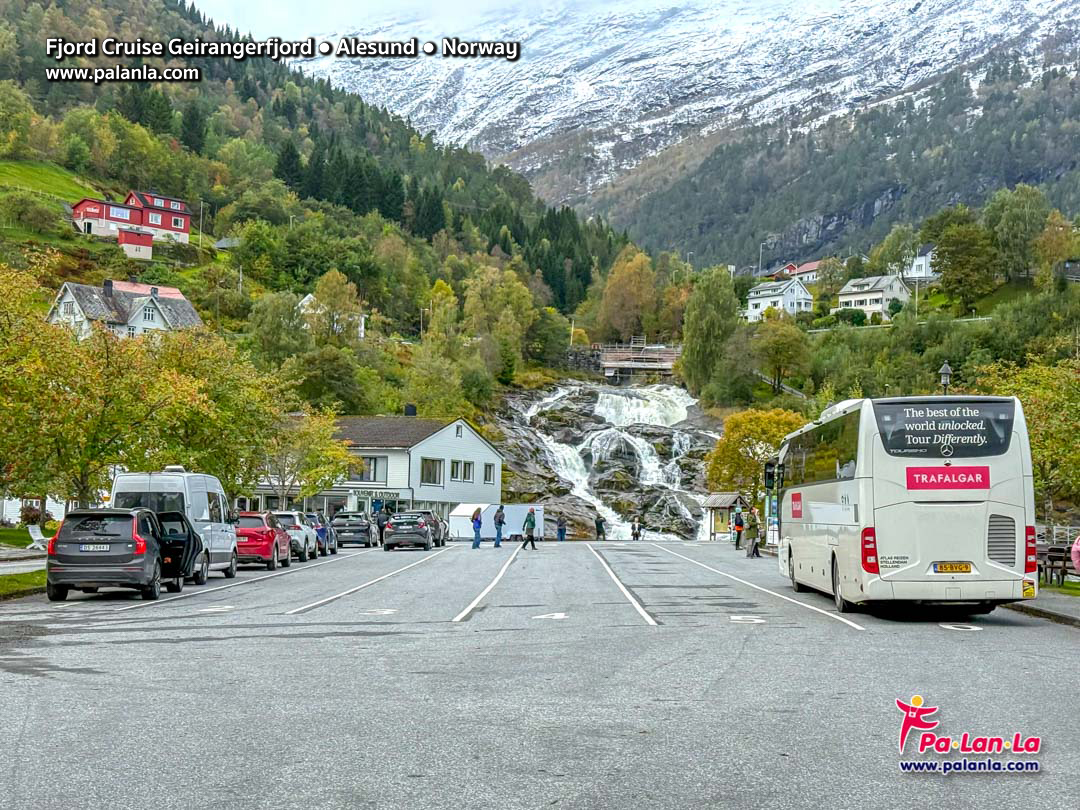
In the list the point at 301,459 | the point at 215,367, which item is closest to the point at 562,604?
the point at 215,367

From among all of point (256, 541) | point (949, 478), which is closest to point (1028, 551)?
point (949, 478)

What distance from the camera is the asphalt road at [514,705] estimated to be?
25.8 ft

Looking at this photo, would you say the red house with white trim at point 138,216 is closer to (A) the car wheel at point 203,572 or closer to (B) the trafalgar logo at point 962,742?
(A) the car wheel at point 203,572

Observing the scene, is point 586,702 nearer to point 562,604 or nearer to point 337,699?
point 337,699

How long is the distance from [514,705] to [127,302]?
108m

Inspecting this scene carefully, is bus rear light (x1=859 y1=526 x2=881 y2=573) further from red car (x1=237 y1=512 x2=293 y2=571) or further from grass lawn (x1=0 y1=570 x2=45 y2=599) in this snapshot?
red car (x1=237 y1=512 x2=293 y2=571)

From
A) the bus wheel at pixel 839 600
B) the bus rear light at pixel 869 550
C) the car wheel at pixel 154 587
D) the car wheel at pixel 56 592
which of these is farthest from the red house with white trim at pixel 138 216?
the bus rear light at pixel 869 550

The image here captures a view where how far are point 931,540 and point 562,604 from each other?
7.36 meters

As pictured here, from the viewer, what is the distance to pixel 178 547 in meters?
Result: 27.5

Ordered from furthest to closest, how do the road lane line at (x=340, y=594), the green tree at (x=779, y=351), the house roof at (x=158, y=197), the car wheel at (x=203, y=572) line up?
the house roof at (x=158, y=197)
the green tree at (x=779, y=351)
the car wheel at (x=203, y=572)
the road lane line at (x=340, y=594)

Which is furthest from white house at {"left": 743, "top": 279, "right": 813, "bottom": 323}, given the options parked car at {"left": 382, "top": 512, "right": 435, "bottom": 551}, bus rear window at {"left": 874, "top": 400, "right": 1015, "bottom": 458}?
bus rear window at {"left": 874, "top": 400, "right": 1015, "bottom": 458}

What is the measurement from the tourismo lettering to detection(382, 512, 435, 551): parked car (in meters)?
37.6

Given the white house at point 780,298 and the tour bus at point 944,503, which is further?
the white house at point 780,298

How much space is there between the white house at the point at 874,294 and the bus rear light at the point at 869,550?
502ft
